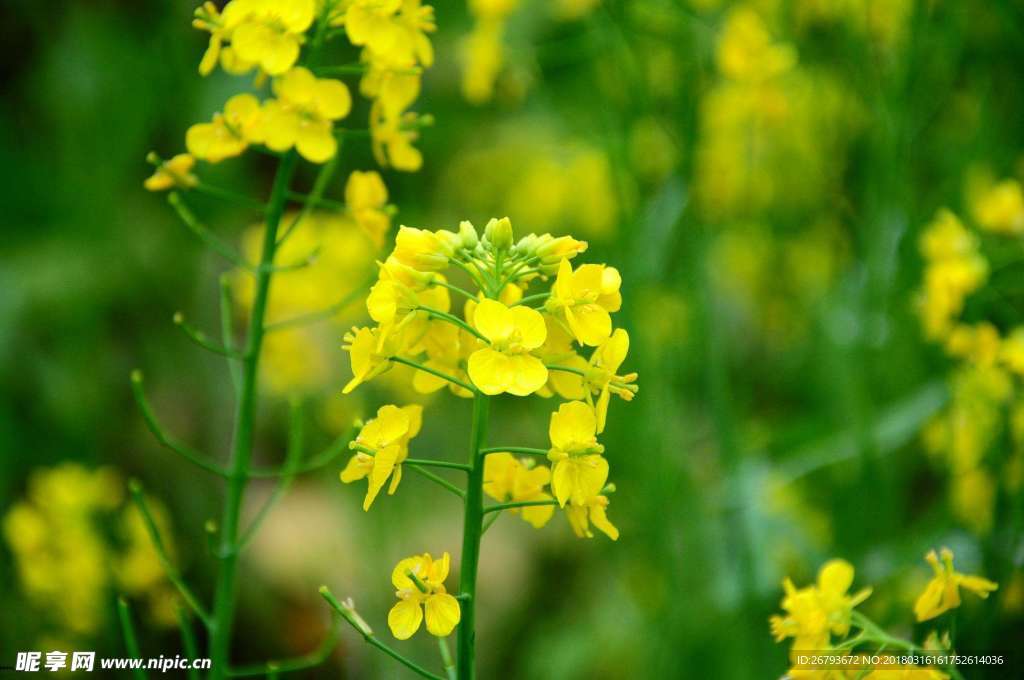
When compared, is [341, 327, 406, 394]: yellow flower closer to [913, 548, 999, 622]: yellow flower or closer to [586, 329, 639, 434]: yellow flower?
[586, 329, 639, 434]: yellow flower

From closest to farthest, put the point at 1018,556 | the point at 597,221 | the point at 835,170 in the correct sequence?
1. the point at 1018,556
2. the point at 835,170
3. the point at 597,221

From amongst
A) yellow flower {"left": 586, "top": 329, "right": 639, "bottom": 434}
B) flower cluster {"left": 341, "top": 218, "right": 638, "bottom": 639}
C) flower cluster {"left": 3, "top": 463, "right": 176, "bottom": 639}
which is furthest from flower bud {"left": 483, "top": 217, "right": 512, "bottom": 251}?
flower cluster {"left": 3, "top": 463, "right": 176, "bottom": 639}

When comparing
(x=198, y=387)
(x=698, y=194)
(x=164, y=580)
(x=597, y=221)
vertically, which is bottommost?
(x=164, y=580)

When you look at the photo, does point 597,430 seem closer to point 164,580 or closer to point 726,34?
point 726,34

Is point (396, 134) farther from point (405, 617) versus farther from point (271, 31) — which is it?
point (405, 617)

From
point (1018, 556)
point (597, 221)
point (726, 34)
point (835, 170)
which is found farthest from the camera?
point (597, 221)

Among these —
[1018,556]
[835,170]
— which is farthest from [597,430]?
[835,170]

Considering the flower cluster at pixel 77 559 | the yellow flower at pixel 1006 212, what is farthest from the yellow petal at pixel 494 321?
the flower cluster at pixel 77 559

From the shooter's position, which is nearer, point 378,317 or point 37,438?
point 378,317
